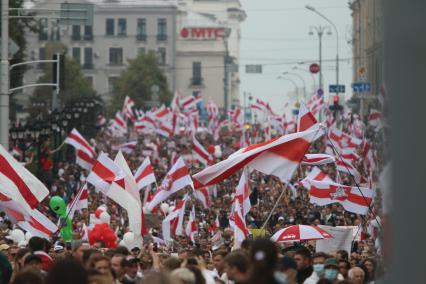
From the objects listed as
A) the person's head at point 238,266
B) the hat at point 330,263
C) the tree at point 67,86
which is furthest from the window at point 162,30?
the person's head at point 238,266

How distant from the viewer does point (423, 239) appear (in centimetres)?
334

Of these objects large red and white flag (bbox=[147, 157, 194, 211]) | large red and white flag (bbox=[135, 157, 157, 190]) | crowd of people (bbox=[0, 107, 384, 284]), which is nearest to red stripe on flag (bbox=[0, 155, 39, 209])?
crowd of people (bbox=[0, 107, 384, 284])

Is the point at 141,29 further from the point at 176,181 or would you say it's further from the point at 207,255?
the point at 207,255

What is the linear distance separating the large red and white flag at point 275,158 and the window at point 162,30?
137 metres

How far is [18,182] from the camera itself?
16500 mm

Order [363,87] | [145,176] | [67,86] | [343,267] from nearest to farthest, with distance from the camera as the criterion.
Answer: [343,267]
[363,87]
[145,176]
[67,86]

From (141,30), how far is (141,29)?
162 mm

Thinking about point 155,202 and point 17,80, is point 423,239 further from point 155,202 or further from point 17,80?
point 17,80

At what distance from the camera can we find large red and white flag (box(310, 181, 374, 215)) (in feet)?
57.9

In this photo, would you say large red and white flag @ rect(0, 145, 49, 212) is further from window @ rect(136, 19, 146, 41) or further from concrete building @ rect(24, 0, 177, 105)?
window @ rect(136, 19, 146, 41)

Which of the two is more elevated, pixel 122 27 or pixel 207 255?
pixel 122 27

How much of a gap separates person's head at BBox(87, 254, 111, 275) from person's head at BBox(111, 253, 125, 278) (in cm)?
94

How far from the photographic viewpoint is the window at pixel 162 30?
15138 cm

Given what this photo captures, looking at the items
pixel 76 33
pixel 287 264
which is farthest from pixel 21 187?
pixel 76 33
